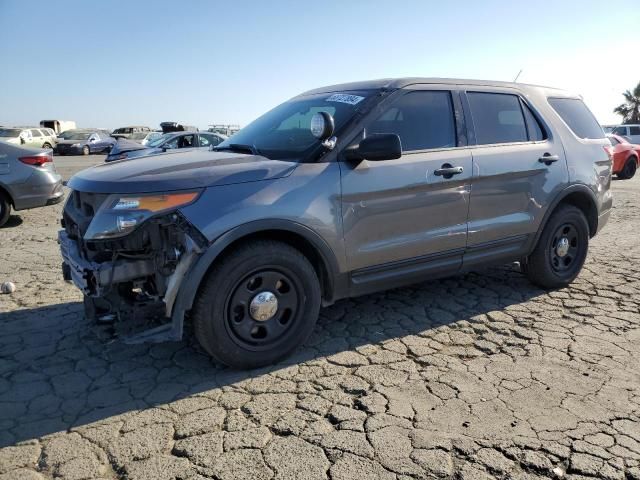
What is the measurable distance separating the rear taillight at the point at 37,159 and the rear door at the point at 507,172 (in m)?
6.80

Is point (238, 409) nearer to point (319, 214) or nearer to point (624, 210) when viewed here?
point (319, 214)

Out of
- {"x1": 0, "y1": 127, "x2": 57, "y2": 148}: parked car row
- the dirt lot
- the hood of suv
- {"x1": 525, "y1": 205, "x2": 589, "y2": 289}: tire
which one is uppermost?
{"x1": 0, "y1": 127, "x2": 57, "y2": 148}: parked car row

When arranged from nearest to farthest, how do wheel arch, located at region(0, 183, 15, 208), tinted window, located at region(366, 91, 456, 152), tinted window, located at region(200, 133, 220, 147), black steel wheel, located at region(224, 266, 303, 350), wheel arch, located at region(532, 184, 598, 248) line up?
black steel wheel, located at region(224, 266, 303, 350) → tinted window, located at region(366, 91, 456, 152) → wheel arch, located at region(532, 184, 598, 248) → wheel arch, located at region(0, 183, 15, 208) → tinted window, located at region(200, 133, 220, 147)

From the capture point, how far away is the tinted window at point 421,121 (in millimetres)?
3818

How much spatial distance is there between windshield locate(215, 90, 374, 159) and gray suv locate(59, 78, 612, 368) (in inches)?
0.6

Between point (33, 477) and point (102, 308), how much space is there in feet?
4.01

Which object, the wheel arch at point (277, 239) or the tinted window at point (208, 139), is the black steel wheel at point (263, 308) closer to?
the wheel arch at point (277, 239)

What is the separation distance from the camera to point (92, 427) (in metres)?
2.75

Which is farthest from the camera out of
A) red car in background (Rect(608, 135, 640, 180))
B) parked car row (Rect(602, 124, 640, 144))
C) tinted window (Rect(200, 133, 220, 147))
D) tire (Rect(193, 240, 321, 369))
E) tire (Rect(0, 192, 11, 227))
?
parked car row (Rect(602, 124, 640, 144))

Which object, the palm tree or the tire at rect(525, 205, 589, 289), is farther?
the palm tree

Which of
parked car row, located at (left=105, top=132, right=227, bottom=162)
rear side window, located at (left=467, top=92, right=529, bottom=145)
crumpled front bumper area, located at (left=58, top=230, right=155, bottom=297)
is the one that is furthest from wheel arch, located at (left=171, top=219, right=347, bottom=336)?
parked car row, located at (left=105, top=132, right=227, bottom=162)

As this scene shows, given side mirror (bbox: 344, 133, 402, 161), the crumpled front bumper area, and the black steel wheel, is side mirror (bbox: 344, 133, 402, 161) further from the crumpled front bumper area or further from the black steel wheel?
the crumpled front bumper area

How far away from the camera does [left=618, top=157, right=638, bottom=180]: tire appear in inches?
645

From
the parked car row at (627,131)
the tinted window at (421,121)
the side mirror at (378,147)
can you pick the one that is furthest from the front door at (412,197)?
the parked car row at (627,131)
